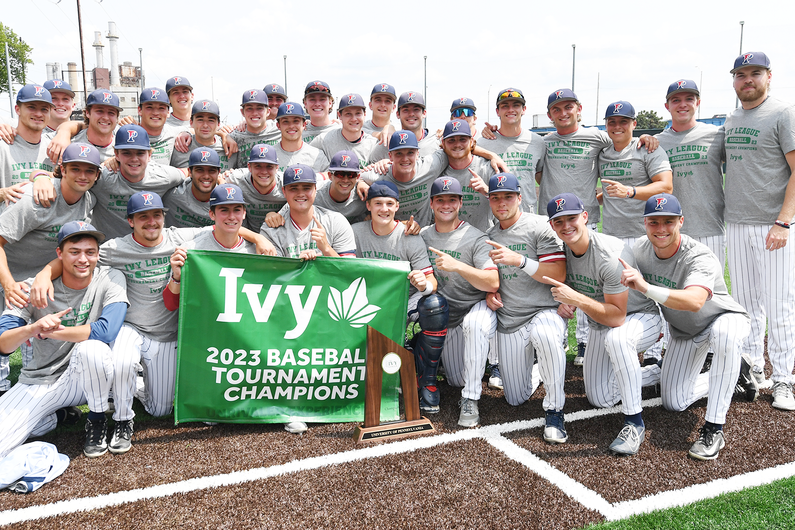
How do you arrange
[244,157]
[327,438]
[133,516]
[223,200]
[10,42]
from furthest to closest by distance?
[10,42] < [244,157] < [223,200] < [327,438] < [133,516]

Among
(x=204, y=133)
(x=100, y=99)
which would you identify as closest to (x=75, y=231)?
(x=100, y=99)

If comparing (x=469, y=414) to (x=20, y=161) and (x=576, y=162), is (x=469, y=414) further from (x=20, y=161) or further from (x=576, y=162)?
(x=20, y=161)

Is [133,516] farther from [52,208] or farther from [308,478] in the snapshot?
[52,208]

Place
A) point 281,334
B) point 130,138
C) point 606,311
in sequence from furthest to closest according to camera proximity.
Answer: point 130,138 < point 281,334 < point 606,311

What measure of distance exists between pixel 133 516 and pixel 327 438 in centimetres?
148

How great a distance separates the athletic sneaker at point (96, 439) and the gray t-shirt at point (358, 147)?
3451 mm

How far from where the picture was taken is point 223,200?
4.80 meters

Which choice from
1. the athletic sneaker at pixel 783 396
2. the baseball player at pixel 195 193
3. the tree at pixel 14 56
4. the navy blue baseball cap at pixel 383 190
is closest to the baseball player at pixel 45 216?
the baseball player at pixel 195 193

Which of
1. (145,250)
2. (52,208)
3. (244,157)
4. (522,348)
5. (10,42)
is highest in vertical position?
(10,42)

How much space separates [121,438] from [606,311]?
381 cm

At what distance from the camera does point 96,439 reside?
14.1ft

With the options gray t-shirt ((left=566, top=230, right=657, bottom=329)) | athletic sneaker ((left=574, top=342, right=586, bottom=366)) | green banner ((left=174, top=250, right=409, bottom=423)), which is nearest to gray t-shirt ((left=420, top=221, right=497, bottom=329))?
green banner ((left=174, top=250, right=409, bottom=423))

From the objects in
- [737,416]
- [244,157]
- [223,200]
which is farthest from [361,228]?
[737,416]

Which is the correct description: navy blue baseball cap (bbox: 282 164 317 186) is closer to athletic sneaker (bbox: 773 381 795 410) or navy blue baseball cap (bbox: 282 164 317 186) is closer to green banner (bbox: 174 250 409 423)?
green banner (bbox: 174 250 409 423)
